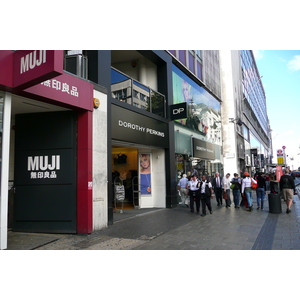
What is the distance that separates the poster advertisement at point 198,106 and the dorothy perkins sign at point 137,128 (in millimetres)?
2638

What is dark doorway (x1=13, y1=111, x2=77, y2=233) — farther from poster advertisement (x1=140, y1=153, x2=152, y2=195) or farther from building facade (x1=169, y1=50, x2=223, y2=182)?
building facade (x1=169, y1=50, x2=223, y2=182)

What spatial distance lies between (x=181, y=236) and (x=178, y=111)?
7.37 meters

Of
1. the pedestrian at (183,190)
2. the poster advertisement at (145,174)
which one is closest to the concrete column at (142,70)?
the poster advertisement at (145,174)

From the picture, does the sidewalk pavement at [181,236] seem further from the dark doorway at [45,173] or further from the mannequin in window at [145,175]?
the mannequin in window at [145,175]

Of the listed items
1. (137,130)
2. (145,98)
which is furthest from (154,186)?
(145,98)

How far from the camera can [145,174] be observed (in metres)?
12.8

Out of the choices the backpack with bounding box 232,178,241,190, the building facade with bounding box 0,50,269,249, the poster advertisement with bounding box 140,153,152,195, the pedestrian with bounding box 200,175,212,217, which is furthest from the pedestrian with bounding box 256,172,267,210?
the poster advertisement with bounding box 140,153,152,195

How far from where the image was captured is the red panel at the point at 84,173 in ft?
24.4

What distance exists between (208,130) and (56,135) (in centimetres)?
1516

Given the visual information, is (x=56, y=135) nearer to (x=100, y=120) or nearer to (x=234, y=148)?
(x=100, y=120)

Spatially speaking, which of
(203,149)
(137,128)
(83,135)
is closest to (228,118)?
(203,149)

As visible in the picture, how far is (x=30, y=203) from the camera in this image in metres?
7.61
